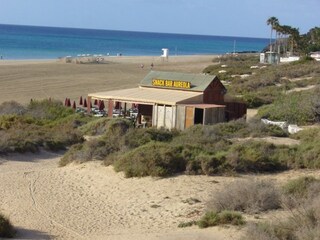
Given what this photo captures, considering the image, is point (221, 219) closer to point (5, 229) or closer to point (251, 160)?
point (5, 229)

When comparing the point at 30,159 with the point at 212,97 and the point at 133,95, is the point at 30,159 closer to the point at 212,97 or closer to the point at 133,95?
the point at 133,95

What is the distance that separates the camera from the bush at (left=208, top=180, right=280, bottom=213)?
1161cm

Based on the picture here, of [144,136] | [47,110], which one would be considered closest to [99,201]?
[144,136]

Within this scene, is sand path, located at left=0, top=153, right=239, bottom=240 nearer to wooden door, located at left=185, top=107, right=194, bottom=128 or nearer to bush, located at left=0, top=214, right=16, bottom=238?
bush, located at left=0, top=214, right=16, bottom=238

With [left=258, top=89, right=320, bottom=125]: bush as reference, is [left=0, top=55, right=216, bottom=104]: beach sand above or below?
below

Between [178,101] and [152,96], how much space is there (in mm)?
1548

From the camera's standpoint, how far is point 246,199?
11727 mm

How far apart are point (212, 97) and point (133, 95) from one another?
10.5 ft

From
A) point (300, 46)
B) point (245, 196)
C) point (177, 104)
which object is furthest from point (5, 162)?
point (300, 46)

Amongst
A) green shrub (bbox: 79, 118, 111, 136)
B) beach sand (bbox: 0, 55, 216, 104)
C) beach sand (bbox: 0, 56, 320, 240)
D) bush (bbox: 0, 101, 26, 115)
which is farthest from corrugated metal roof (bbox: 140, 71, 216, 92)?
beach sand (bbox: 0, 55, 216, 104)

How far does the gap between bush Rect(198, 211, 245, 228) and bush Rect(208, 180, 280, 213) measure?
71 cm

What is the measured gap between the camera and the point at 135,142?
18.8 metres

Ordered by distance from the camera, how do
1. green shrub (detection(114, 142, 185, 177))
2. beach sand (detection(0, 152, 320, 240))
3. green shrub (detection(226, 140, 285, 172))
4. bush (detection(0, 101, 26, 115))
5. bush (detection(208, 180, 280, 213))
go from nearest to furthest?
beach sand (detection(0, 152, 320, 240)) → bush (detection(208, 180, 280, 213)) → green shrub (detection(114, 142, 185, 177)) → green shrub (detection(226, 140, 285, 172)) → bush (detection(0, 101, 26, 115))

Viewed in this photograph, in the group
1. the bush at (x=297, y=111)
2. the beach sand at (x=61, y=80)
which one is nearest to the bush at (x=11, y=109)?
the beach sand at (x=61, y=80)
